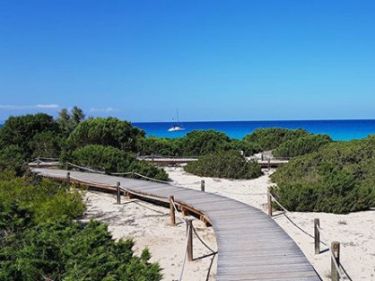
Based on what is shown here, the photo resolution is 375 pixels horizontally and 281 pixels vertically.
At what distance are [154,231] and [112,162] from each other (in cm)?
863

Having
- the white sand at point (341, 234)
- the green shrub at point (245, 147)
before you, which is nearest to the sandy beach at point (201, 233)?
the white sand at point (341, 234)

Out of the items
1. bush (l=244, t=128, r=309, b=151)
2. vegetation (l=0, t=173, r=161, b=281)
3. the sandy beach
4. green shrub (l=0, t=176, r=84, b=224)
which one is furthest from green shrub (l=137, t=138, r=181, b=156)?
vegetation (l=0, t=173, r=161, b=281)

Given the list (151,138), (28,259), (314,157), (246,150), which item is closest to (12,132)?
(151,138)

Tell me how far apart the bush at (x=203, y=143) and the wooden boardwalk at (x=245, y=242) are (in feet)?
47.5

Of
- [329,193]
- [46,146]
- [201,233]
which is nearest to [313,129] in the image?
[46,146]

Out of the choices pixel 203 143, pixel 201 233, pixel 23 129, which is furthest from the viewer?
pixel 203 143

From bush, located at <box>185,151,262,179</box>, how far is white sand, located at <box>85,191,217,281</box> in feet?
20.1

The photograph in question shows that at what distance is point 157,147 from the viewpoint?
3023 cm

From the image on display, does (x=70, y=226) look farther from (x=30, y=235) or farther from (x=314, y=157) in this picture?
(x=314, y=157)

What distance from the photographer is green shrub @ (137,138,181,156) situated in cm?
2998

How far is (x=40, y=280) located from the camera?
5.83 metres

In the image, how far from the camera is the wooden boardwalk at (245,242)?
7.48 meters

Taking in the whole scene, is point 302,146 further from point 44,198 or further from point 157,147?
point 44,198

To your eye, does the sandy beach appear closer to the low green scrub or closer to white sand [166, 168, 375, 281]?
white sand [166, 168, 375, 281]
